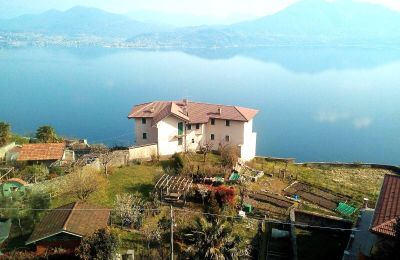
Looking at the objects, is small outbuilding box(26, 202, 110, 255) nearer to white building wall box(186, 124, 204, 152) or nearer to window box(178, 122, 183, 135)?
window box(178, 122, 183, 135)

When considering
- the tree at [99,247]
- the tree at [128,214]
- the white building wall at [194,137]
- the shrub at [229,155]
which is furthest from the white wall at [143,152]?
the tree at [99,247]

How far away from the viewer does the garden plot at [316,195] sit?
32.8 m

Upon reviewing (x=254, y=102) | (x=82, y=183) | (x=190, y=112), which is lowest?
(x=254, y=102)

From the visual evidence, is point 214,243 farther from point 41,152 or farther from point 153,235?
point 41,152

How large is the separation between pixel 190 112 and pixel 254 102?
3099 inches

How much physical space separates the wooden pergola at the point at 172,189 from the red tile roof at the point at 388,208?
13.1m

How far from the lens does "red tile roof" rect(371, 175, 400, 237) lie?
18.7m

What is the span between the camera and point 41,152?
36.6 metres

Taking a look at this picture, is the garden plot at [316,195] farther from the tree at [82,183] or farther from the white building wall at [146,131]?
the tree at [82,183]

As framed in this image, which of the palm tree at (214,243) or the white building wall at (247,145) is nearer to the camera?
the palm tree at (214,243)

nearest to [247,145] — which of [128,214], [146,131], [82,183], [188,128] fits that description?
[188,128]

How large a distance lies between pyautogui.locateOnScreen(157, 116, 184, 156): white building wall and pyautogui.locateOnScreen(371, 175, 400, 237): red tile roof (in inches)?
876

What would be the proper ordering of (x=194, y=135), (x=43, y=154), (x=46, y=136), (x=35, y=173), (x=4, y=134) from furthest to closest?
(x=46, y=136)
(x=4, y=134)
(x=194, y=135)
(x=43, y=154)
(x=35, y=173)

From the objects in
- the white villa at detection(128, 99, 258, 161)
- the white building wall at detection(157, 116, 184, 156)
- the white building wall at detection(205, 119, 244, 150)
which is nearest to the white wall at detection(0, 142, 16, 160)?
the white villa at detection(128, 99, 258, 161)
